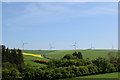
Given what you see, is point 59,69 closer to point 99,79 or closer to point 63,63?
point 63,63

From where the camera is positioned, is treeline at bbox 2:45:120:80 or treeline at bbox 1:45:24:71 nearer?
treeline at bbox 2:45:120:80

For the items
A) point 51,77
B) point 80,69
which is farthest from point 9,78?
point 80,69

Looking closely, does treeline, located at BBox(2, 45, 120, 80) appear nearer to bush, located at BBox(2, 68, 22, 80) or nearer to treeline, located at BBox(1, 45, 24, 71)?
bush, located at BBox(2, 68, 22, 80)

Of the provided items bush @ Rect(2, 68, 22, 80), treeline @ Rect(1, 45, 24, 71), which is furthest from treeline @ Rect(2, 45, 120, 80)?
treeline @ Rect(1, 45, 24, 71)

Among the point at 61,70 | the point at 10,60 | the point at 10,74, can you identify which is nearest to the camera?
the point at 10,74

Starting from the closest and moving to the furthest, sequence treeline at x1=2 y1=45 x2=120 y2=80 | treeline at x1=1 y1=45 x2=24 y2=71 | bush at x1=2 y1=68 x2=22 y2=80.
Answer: bush at x1=2 y1=68 x2=22 y2=80 < treeline at x1=2 y1=45 x2=120 y2=80 < treeline at x1=1 y1=45 x2=24 y2=71

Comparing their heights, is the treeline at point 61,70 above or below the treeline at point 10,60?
below

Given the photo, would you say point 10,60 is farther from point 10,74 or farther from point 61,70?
point 61,70

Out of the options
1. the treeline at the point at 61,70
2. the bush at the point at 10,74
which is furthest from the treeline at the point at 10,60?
the bush at the point at 10,74

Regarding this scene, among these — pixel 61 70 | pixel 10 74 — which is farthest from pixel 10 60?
pixel 61 70

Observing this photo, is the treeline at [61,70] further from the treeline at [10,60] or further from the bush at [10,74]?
the treeline at [10,60]

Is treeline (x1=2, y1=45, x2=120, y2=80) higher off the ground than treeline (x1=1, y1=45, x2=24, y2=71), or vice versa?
treeline (x1=1, y1=45, x2=24, y2=71)

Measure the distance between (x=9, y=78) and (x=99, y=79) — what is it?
4.45m

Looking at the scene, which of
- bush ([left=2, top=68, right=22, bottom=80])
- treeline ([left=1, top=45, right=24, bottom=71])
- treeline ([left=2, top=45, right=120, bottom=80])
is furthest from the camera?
treeline ([left=1, top=45, right=24, bottom=71])
